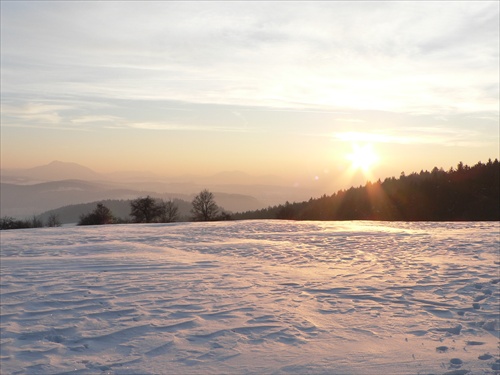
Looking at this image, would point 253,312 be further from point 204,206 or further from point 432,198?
point 432,198

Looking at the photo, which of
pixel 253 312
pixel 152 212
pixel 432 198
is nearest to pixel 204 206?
pixel 152 212

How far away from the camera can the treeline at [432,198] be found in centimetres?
9950

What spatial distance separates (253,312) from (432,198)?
103513 millimetres

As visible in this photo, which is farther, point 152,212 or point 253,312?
point 152,212

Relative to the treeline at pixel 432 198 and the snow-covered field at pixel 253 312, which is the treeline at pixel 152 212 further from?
the snow-covered field at pixel 253 312

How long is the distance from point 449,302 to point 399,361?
3609mm

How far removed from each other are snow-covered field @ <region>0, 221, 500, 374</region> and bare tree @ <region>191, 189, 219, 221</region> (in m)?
56.4

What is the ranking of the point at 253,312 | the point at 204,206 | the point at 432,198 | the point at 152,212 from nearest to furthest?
1. the point at 253,312
2. the point at 152,212
3. the point at 204,206
4. the point at 432,198

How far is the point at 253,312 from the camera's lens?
8.72m

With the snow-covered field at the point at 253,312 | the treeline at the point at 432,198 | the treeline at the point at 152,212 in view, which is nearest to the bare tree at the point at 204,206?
the treeline at the point at 152,212

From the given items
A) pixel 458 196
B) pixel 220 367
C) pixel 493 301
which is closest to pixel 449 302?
pixel 493 301

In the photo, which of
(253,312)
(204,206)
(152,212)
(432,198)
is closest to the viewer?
(253,312)

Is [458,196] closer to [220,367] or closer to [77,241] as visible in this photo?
[77,241]

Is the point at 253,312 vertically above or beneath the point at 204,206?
beneath
